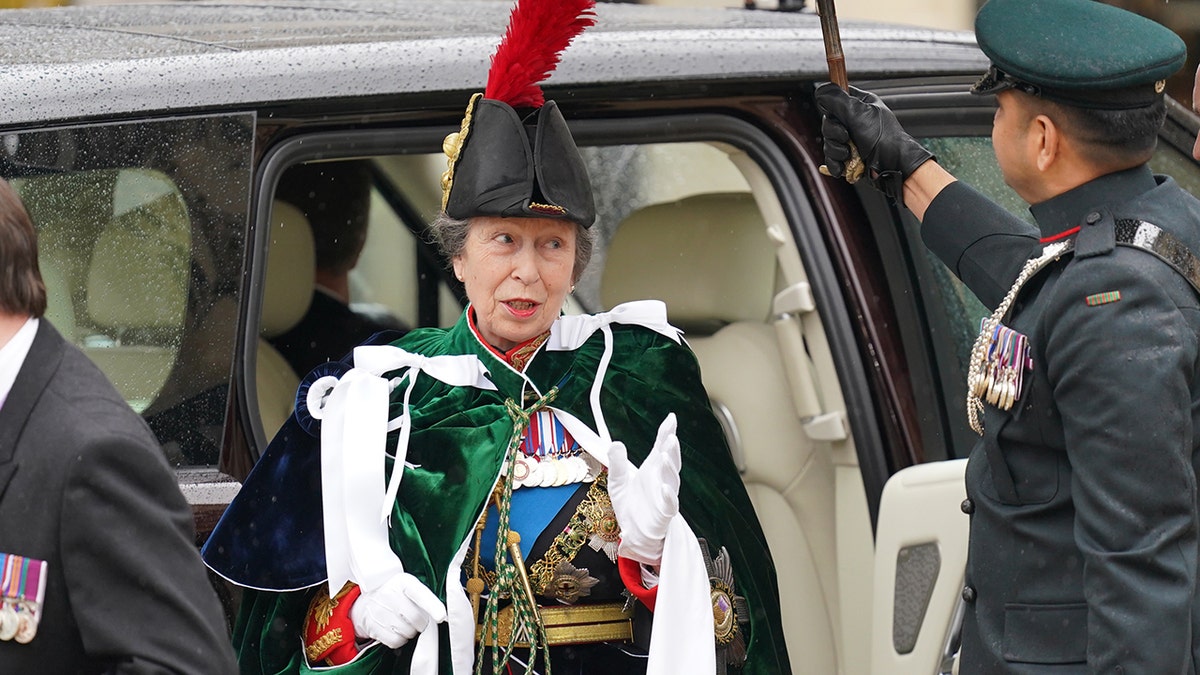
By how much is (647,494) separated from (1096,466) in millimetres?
697

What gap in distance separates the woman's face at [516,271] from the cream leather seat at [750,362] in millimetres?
944

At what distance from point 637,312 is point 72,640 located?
1298mm

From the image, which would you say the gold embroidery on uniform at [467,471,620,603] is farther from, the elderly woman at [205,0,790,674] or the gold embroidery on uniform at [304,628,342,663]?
the gold embroidery on uniform at [304,628,342,663]

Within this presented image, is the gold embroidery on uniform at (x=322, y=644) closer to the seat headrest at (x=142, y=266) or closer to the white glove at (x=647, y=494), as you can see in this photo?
the white glove at (x=647, y=494)

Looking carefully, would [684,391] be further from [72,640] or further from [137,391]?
[72,640]

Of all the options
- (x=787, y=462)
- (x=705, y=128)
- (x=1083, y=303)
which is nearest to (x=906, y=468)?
(x=787, y=462)

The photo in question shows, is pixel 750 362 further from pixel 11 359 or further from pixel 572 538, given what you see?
pixel 11 359

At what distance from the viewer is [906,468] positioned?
10.5ft

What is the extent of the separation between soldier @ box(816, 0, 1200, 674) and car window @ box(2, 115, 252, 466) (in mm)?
1256

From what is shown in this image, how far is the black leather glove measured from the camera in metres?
2.71

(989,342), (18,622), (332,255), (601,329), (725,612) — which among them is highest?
(332,255)

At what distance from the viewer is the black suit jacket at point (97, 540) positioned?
5.93ft

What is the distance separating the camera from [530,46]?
266cm

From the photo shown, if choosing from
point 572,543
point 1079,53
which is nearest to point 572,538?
point 572,543
